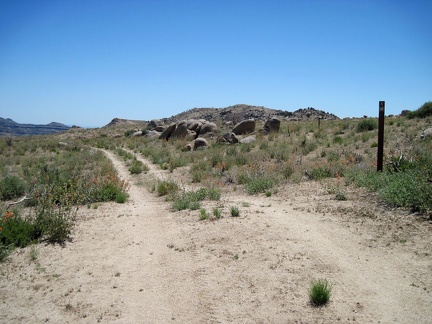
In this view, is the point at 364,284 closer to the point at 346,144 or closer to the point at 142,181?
the point at 142,181

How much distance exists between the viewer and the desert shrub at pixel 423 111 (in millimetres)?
24062

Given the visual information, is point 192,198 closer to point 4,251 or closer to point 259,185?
point 259,185

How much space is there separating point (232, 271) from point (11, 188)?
1032 centimetres

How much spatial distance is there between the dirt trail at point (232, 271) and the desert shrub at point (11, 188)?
5533 millimetres

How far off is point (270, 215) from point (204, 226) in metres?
1.70

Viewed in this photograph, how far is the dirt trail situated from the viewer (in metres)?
4.73

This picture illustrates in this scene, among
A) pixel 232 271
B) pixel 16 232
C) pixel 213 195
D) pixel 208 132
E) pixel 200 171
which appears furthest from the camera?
pixel 208 132

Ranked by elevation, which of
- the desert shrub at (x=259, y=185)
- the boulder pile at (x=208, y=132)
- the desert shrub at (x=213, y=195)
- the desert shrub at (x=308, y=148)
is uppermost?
the boulder pile at (x=208, y=132)

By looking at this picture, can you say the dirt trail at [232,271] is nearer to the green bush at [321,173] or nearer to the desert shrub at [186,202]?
the desert shrub at [186,202]

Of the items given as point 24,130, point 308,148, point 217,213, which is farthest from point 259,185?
point 24,130

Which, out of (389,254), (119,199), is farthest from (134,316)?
(119,199)

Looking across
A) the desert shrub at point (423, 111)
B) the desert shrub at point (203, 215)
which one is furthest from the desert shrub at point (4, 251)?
the desert shrub at point (423, 111)

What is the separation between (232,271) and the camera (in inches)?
230

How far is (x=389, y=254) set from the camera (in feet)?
19.8
